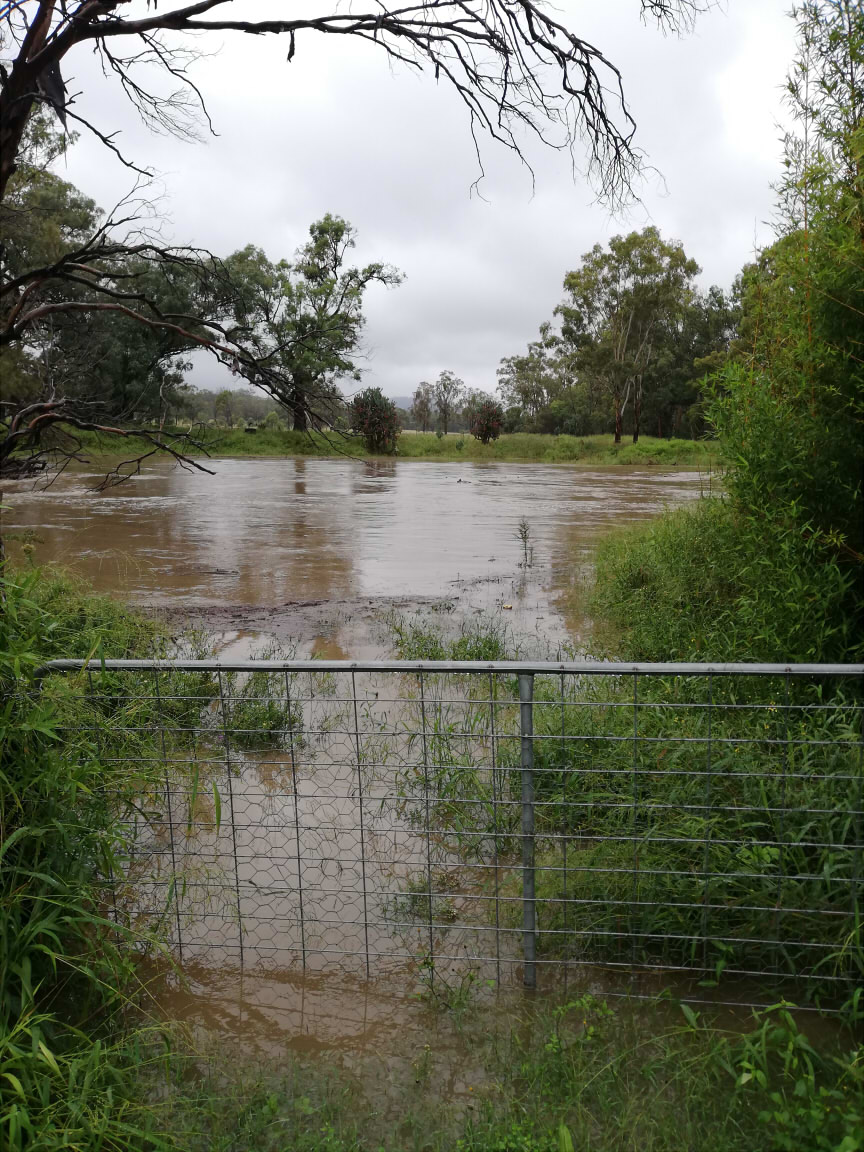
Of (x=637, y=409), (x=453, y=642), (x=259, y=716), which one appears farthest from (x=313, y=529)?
(x=637, y=409)

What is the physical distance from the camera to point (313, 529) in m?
16.5

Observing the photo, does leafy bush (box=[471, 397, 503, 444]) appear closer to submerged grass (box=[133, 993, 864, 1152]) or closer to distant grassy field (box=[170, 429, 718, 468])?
distant grassy field (box=[170, 429, 718, 468])

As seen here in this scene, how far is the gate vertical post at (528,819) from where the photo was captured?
9.15 feet

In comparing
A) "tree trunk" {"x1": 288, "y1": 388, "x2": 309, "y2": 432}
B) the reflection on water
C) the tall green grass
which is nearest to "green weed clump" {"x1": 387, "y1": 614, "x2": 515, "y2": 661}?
"tree trunk" {"x1": 288, "y1": 388, "x2": 309, "y2": 432}

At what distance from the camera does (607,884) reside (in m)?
3.35

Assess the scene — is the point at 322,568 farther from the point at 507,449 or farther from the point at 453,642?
the point at 507,449

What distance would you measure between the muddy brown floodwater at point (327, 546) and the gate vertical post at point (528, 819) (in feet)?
14.3

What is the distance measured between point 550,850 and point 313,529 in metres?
13.1

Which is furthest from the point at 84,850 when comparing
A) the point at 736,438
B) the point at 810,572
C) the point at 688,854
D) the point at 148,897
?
the point at 736,438

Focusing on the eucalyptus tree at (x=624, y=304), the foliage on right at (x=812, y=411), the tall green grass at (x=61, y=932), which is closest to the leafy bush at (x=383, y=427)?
the eucalyptus tree at (x=624, y=304)

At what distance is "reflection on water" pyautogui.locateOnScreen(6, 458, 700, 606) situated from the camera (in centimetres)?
1100

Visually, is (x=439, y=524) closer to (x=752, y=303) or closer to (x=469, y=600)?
(x=469, y=600)

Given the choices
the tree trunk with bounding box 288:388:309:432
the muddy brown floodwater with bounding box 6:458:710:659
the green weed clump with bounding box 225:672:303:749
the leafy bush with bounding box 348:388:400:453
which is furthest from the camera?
the leafy bush with bounding box 348:388:400:453

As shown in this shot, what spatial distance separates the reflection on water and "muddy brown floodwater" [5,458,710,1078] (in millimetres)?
46
